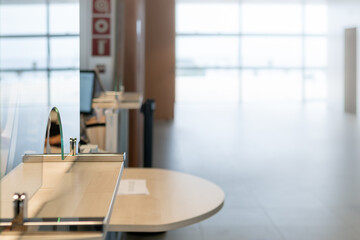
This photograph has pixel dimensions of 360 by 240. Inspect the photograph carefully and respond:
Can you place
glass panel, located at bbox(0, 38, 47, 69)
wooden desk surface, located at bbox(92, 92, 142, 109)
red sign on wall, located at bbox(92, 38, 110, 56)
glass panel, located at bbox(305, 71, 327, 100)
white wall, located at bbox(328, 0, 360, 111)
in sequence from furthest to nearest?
glass panel, located at bbox(305, 71, 327, 100)
white wall, located at bbox(328, 0, 360, 111)
red sign on wall, located at bbox(92, 38, 110, 56)
wooden desk surface, located at bbox(92, 92, 142, 109)
glass panel, located at bbox(0, 38, 47, 69)

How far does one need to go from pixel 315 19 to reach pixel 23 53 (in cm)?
1780

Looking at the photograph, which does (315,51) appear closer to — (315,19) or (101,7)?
(315,19)

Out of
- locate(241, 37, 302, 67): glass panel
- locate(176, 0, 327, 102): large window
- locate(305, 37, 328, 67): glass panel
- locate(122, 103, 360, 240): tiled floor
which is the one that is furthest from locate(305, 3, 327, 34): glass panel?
locate(122, 103, 360, 240): tiled floor

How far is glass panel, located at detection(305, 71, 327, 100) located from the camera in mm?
17750

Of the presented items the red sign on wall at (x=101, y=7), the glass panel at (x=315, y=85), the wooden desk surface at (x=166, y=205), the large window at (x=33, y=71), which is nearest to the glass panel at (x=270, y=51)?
the glass panel at (x=315, y=85)

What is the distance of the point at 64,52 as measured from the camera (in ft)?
4.22

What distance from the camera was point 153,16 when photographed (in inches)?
491

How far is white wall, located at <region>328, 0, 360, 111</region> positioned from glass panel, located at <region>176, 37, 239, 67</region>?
3380 mm

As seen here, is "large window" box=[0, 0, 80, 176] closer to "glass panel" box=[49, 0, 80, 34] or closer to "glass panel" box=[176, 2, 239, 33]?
"glass panel" box=[49, 0, 80, 34]

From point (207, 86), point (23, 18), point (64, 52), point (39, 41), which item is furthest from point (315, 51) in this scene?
point (23, 18)

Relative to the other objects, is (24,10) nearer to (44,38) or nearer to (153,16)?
(44,38)

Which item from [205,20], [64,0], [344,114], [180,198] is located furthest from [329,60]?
[64,0]

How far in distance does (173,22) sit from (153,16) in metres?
0.49

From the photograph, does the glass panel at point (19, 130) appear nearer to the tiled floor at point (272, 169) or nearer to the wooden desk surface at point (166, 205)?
the wooden desk surface at point (166, 205)
